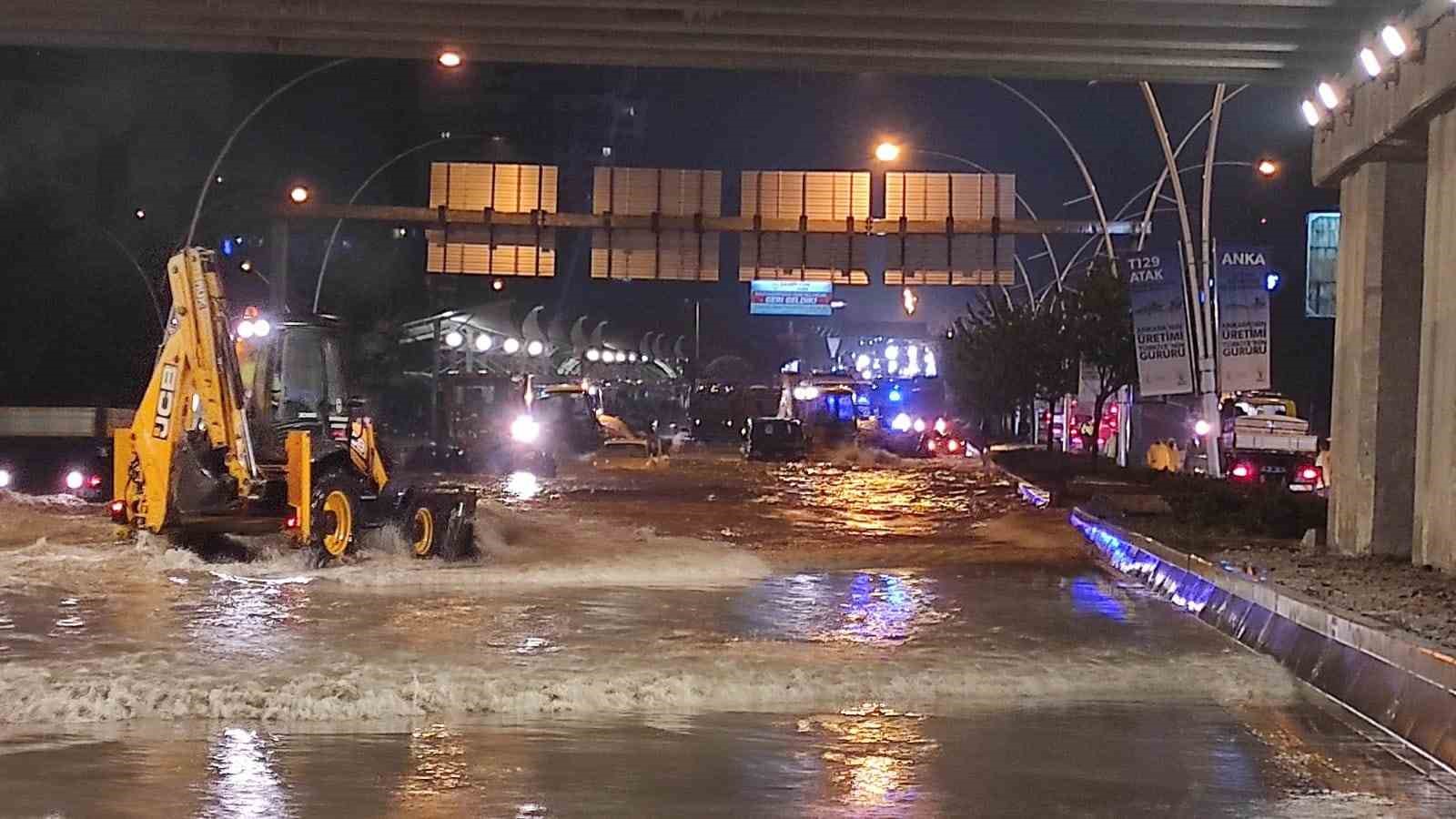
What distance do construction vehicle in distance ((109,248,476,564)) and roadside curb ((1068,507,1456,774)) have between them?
894 centimetres

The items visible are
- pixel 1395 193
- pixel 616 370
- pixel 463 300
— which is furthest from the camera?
pixel 616 370

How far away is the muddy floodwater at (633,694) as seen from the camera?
9523 millimetres

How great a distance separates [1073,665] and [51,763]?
7.74 m

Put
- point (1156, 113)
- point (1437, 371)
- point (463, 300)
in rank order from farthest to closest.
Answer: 1. point (463, 300)
2. point (1156, 113)
3. point (1437, 371)

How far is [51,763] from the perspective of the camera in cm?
1000

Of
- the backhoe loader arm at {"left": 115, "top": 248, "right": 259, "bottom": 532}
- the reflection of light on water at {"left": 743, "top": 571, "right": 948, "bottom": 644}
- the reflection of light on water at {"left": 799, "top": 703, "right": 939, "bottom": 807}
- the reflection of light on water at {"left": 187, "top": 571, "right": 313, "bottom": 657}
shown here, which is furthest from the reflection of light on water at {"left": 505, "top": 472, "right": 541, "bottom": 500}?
the reflection of light on water at {"left": 799, "top": 703, "right": 939, "bottom": 807}

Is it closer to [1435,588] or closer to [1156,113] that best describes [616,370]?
[1156,113]

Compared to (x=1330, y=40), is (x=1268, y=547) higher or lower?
lower

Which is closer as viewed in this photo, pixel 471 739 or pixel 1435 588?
pixel 471 739

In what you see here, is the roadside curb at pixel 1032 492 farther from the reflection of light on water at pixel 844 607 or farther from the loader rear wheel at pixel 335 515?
the loader rear wheel at pixel 335 515

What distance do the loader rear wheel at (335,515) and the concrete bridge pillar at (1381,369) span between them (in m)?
11.6

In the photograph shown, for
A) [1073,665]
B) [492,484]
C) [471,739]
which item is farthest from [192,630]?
[492,484]

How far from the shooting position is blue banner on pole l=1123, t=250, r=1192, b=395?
1212 inches

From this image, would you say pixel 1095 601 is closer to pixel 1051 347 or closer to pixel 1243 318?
pixel 1243 318
